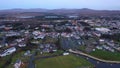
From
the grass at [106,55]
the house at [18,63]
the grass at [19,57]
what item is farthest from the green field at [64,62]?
the grass at [106,55]

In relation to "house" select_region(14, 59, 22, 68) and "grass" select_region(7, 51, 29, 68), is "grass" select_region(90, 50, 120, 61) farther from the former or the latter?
"house" select_region(14, 59, 22, 68)

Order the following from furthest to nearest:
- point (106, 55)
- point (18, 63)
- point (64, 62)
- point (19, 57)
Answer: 1. point (106, 55)
2. point (19, 57)
3. point (64, 62)
4. point (18, 63)

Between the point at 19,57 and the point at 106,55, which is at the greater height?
the point at 106,55

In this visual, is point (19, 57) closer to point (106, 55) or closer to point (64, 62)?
point (64, 62)

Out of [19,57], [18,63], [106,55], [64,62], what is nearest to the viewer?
[18,63]

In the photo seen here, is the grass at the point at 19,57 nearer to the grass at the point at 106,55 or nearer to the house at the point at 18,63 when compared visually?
the house at the point at 18,63

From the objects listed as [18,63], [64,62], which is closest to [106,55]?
[64,62]

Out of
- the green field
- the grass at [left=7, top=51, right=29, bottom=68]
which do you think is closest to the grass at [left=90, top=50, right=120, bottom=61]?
the green field
